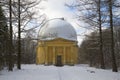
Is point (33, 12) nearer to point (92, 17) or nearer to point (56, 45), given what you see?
point (92, 17)

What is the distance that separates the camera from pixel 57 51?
5566 centimetres

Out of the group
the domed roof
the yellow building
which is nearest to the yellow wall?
the yellow building

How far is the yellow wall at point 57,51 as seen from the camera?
54.8m

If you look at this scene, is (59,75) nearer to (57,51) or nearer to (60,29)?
(57,51)

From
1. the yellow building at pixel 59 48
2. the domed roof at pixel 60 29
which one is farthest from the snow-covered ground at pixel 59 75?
the domed roof at pixel 60 29

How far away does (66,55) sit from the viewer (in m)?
56.1

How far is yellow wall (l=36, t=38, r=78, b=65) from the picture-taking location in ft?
180

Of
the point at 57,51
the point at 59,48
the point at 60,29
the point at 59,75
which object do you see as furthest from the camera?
the point at 60,29

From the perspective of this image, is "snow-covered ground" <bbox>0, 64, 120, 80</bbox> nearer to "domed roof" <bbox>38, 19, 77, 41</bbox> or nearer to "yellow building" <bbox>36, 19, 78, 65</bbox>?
"yellow building" <bbox>36, 19, 78, 65</bbox>

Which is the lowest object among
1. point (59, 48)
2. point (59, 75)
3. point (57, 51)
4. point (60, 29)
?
point (59, 75)

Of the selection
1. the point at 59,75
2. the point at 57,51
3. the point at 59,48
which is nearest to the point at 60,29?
the point at 59,48

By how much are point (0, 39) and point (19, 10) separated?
185 inches

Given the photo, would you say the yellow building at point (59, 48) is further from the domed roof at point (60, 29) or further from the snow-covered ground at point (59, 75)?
the snow-covered ground at point (59, 75)

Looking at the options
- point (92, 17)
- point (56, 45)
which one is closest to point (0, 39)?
point (92, 17)
